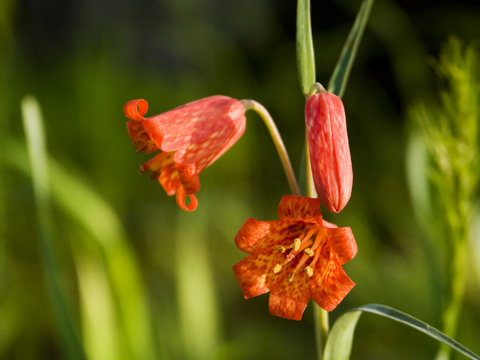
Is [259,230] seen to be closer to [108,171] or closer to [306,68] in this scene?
[306,68]

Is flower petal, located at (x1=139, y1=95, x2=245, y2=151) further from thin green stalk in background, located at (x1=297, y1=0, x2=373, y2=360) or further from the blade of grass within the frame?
the blade of grass

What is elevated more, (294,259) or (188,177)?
(188,177)

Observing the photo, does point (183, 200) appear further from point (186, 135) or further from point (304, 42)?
point (304, 42)

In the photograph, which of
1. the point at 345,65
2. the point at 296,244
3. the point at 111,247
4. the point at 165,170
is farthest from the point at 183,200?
the point at 111,247

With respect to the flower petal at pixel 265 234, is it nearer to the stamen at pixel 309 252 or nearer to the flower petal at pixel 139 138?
the stamen at pixel 309 252

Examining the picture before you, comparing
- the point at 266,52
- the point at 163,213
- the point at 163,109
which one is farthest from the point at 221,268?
the point at 266,52
